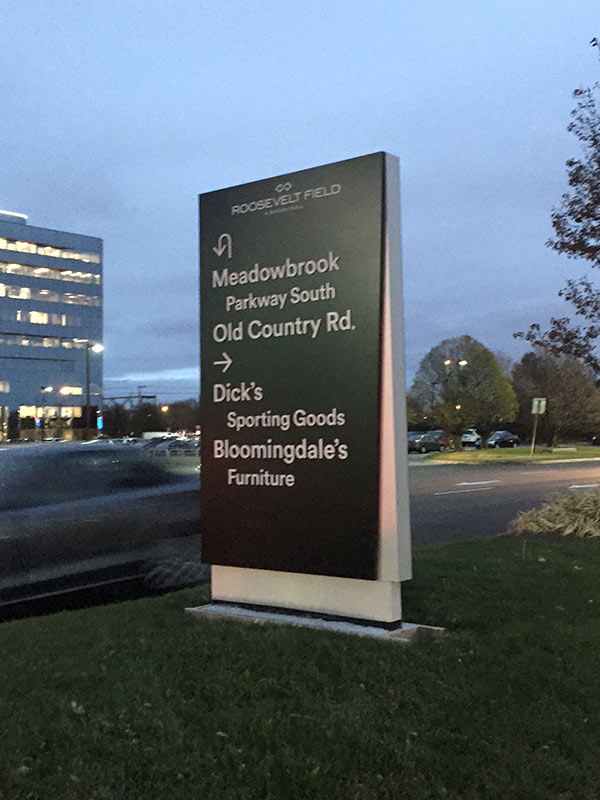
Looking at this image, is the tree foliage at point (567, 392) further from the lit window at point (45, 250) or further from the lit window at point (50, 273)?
the lit window at point (45, 250)

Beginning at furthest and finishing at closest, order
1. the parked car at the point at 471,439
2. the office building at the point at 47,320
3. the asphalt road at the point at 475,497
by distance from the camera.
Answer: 1. the office building at the point at 47,320
2. the parked car at the point at 471,439
3. the asphalt road at the point at 475,497

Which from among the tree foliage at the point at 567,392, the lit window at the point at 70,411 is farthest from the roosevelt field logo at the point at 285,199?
the lit window at the point at 70,411

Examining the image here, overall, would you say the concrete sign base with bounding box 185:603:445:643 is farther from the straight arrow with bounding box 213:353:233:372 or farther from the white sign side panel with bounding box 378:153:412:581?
the straight arrow with bounding box 213:353:233:372

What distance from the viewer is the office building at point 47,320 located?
327 ft

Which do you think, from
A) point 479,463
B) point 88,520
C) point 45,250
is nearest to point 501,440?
point 479,463

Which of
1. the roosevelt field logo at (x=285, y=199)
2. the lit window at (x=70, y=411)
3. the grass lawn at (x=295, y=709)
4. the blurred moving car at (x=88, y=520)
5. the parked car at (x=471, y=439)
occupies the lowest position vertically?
the parked car at (x=471, y=439)

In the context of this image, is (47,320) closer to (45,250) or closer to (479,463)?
(45,250)

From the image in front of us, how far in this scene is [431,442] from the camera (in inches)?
2012

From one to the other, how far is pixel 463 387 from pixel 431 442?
4486mm

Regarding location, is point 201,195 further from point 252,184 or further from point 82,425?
point 82,425

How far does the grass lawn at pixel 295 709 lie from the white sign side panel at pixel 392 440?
54 centimetres

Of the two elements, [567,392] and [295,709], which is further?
[567,392]

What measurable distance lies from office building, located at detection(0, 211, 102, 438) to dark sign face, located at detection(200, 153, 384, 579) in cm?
9314

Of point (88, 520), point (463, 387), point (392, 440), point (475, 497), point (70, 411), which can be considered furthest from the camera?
point (70, 411)
